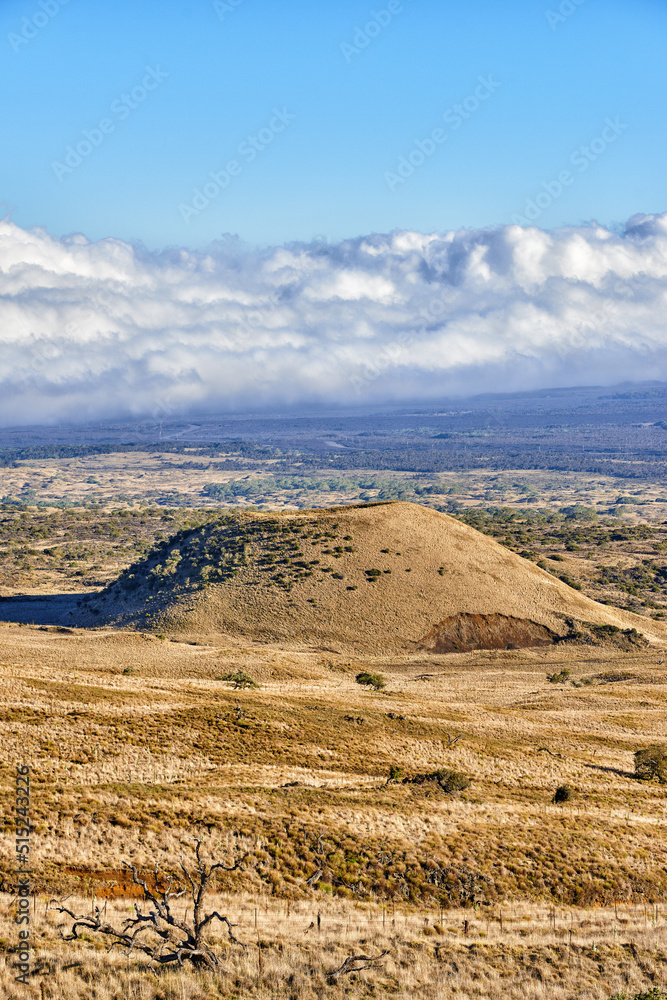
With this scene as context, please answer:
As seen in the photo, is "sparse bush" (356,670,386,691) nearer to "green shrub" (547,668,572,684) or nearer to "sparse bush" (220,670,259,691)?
"sparse bush" (220,670,259,691)

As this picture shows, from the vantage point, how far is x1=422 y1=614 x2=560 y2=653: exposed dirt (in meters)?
68.3

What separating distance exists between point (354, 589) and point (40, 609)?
39681 millimetres

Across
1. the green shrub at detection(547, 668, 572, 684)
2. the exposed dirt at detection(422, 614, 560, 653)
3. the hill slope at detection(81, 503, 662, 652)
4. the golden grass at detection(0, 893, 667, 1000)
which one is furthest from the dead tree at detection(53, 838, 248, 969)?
the exposed dirt at detection(422, 614, 560, 653)

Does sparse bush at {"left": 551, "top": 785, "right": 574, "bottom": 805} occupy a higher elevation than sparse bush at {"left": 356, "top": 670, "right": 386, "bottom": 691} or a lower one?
higher

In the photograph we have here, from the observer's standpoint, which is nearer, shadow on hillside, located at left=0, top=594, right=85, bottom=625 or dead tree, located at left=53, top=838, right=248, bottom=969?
dead tree, located at left=53, top=838, right=248, bottom=969

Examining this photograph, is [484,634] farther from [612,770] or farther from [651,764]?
[651,764]

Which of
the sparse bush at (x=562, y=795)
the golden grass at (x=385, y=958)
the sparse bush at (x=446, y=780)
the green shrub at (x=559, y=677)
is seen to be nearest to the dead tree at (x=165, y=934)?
the golden grass at (x=385, y=958)

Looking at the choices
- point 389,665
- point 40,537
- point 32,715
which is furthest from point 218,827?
point 40,537

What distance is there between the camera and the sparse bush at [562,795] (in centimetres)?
3017

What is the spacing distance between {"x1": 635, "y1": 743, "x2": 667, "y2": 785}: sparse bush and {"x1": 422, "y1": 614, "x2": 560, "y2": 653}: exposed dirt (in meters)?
30.8

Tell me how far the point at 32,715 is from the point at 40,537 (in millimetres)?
135640

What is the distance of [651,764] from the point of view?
3600cm

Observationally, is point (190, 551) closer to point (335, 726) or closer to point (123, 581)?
point (123, 581)

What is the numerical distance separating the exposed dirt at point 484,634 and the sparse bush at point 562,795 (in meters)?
36.3
